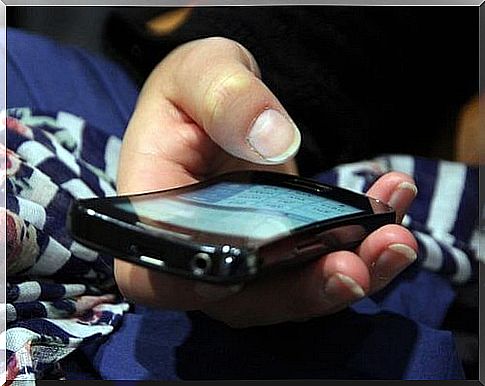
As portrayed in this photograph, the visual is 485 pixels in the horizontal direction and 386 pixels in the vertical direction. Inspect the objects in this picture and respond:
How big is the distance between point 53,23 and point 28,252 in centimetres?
22

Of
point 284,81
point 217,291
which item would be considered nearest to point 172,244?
point 217,291

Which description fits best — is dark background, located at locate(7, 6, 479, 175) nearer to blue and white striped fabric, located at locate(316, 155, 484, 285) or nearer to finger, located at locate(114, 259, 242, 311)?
blue and white striped fabric, located at locate(316, 155, 484, 285)

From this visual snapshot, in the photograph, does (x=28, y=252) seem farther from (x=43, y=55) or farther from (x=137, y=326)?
(x=43, y=55)

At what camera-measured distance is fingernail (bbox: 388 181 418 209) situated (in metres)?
0.33

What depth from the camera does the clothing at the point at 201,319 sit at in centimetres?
33

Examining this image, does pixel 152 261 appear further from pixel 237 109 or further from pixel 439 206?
pixel 439 206

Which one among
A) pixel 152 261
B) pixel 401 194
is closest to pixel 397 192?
pixel 401 194

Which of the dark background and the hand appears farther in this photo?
the dark background

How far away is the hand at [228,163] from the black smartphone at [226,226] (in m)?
0.01

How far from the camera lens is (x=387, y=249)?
0.29m

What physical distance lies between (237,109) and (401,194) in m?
0.07

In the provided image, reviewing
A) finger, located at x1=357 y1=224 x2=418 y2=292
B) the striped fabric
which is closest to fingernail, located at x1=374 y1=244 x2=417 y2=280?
finger, located at x1=357 y1=224 x2=418 y2=292

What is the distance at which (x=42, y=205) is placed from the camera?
1.18ft

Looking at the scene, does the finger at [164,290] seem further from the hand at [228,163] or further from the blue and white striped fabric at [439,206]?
the blue and white striped fabric at [439,206]
